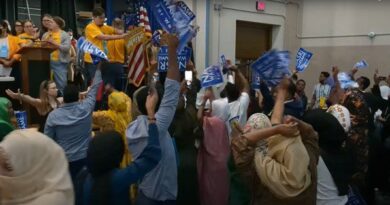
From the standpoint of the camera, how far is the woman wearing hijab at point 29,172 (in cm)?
194

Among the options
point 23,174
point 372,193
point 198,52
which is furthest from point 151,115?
point 198,52

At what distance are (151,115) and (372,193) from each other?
3.30 meters

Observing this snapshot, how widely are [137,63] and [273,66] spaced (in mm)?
1782

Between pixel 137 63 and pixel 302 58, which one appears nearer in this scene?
pixel 137 63

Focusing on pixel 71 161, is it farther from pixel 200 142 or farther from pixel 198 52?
pixel 198 52

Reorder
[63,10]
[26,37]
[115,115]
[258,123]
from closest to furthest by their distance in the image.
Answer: [258,123] < [115,115] < [26,37] < [63,10]

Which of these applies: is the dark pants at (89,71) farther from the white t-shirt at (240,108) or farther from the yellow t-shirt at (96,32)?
the white t-shirt at (240,108)

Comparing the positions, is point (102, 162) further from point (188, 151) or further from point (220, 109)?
point (220, 109)

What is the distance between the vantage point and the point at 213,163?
433 centimetres

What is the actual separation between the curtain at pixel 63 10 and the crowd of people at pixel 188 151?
26.6 feet

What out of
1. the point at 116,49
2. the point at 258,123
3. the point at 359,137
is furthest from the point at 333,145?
the point at 116,49

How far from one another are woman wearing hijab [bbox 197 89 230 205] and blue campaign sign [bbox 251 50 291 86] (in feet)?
2.66

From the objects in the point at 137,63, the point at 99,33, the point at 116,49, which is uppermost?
the point at 99,33

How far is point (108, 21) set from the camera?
916 cm
